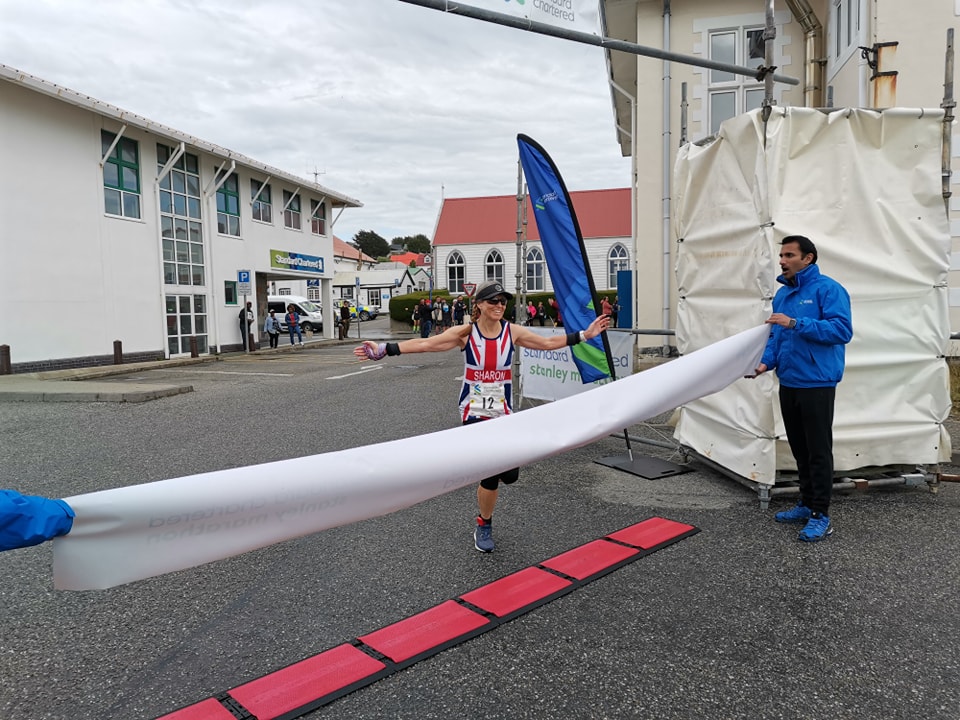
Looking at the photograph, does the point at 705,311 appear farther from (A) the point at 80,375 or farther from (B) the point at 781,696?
(A) the point at 80,375

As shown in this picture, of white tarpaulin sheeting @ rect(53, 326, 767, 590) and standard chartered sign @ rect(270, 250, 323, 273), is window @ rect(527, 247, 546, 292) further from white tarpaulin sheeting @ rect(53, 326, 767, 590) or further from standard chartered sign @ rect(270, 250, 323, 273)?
white tarpaulin sheeting @ rect(53, 326, 767, 590)

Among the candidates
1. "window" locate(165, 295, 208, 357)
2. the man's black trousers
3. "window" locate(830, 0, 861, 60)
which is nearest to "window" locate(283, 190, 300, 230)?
"window" locate(165, 295, 208, 357)

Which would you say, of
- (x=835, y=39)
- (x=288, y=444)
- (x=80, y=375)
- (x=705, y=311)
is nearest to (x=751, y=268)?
(x=705, y=311)

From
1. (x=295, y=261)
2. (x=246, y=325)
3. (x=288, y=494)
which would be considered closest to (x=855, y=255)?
(x=288, y=494)

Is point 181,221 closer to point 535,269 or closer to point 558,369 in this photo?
point 558,369

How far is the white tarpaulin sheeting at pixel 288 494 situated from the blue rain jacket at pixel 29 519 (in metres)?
0.07

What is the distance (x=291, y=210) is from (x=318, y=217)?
3.19m

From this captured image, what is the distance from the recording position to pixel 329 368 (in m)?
19.9

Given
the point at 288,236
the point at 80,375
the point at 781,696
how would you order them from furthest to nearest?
1. the point at 288,236
2. the point at 80,375
3. the point at 781,696

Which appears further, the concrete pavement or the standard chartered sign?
the standard chartered sign

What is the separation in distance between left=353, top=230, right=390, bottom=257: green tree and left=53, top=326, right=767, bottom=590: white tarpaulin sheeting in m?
138

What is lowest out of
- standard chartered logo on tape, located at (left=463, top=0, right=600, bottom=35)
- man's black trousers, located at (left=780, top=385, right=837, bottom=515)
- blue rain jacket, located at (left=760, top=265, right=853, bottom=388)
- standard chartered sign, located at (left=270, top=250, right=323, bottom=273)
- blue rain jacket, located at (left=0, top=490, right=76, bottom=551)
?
man's black trousers, located at (left=780, top=385, right=837, bottom=515)

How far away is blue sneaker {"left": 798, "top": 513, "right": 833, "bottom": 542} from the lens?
4914mm

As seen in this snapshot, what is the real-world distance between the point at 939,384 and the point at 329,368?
16.2m
